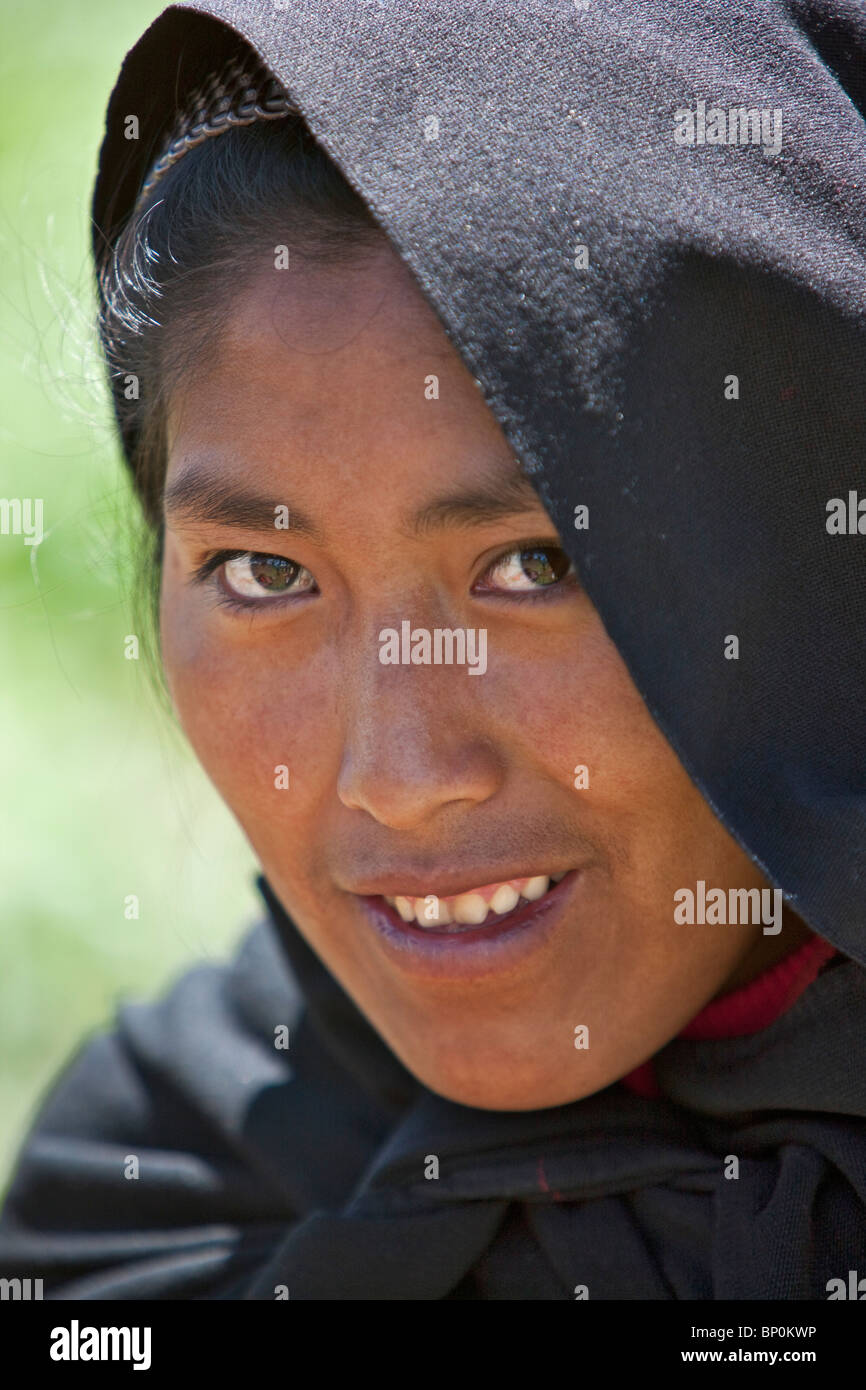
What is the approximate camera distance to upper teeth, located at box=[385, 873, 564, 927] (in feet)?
5.10

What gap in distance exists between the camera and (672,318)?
4.35ft

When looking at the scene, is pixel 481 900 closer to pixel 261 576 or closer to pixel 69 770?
pixel 261 576

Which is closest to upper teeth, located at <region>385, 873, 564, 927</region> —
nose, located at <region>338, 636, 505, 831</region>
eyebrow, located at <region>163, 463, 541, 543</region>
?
nose, located at <region>338, 636, 505, 831</region>

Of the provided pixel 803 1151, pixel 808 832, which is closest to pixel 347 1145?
pixel 803 1151

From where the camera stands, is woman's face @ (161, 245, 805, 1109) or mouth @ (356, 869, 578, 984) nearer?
woman's face @ (161, 245, 805, 1109)

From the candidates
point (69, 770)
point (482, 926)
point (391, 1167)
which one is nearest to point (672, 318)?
point (482, 926)

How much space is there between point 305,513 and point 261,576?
0.21 meters

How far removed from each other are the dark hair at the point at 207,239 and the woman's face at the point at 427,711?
50 mm

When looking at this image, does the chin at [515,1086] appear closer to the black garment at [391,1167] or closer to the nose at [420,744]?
the black garment at [391,1167]

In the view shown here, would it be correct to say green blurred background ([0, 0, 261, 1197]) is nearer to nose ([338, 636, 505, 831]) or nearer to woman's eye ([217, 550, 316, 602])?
woman's eye ([217, 550, 316, 602])

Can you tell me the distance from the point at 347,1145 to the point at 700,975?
2.51 ft

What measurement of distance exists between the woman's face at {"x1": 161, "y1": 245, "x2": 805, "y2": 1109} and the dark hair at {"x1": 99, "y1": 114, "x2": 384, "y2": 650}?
50mm

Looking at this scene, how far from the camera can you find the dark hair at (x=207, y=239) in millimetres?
1498

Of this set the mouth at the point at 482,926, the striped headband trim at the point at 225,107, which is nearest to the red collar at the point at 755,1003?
the mouth at the point at 482,926
